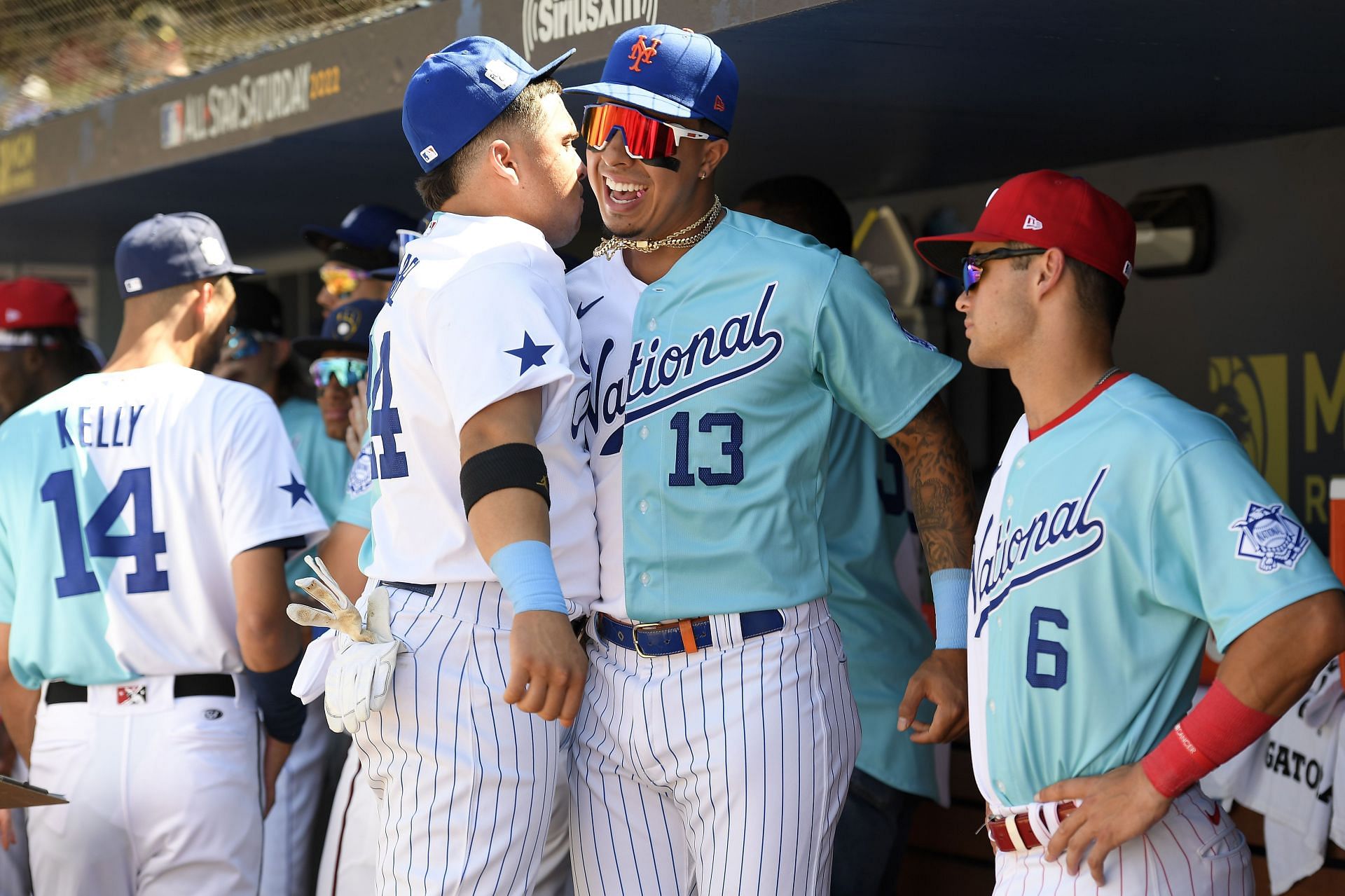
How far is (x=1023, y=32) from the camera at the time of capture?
2641 mm

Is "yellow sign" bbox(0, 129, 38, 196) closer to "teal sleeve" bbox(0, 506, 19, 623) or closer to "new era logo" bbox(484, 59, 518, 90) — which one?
"teal sleeve" bbox(0, 506, 19, 623)

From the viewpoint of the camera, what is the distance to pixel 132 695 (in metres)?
3.13

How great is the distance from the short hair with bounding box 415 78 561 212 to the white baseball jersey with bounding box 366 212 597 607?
0.07m

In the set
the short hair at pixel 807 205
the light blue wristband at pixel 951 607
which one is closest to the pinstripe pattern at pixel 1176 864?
the light blue wristband at pixel 951 607

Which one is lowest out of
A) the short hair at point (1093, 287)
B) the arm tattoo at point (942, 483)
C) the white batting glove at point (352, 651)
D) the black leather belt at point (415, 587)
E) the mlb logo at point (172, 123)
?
the white batting glove at point (352, 651)

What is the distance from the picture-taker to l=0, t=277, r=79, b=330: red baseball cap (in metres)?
4.35

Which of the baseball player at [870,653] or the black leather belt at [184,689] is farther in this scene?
the black leather belt at [184,689]

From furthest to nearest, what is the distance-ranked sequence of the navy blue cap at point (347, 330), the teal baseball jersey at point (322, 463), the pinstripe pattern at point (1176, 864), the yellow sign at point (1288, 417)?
the teal baseball jersey at point (322, 463)
the yellow sign at point (1288, 417)
the navy blue cap at point (347, 330)
the pinstripe pattern at point (1176, 864)

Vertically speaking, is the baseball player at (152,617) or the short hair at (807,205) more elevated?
→ the short hair at (807,205)

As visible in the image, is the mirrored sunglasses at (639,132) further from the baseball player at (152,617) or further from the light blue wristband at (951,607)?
the baseball player at (152,617)

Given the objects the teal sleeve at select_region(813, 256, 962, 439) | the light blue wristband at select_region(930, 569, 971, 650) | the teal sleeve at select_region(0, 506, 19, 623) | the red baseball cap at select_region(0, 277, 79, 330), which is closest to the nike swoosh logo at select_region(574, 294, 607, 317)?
the teal sleeve at select_region(813, 256, 962, 439)

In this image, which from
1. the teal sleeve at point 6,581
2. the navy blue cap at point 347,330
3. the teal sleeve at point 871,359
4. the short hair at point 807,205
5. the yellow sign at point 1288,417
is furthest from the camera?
the yellow sign at point 1288,417

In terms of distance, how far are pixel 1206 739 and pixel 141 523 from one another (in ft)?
7.42

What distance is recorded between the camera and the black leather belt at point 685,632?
224 cm
